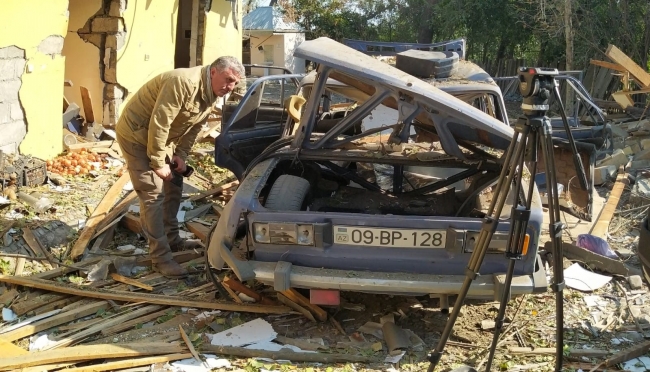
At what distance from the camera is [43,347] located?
12.7 ft

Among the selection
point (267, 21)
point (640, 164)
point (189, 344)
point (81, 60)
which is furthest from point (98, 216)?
point (267, 21)

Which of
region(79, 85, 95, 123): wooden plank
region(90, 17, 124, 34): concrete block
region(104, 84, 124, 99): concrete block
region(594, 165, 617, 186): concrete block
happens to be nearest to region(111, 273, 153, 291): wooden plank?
region(79, 85, 95, 123): wooden plank

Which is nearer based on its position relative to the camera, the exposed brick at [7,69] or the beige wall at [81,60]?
the exposed brick at [7,69]

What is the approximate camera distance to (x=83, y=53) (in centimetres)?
1009

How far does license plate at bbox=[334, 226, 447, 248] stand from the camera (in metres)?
3.62

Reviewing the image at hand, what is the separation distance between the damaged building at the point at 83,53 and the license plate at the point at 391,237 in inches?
220

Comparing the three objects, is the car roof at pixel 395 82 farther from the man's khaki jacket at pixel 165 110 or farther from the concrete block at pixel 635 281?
the concrete block at pixel 635 281

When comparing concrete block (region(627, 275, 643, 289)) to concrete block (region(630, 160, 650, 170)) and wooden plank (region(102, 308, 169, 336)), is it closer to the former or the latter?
wooden plank (region(102, 308, 169, 336))

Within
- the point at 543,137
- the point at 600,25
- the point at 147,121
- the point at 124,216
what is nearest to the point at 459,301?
the point at 543,137

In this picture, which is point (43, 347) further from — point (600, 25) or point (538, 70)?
point (600, 25)

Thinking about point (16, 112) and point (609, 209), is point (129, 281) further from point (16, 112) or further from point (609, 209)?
point (609, 209)

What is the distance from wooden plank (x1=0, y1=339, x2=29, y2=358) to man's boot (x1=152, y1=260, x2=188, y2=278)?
56.7 inches

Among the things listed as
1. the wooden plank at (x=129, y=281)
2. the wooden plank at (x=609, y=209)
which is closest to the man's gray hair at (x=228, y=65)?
the wooden plank at (x=129, y=281)

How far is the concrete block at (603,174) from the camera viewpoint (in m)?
8.40
